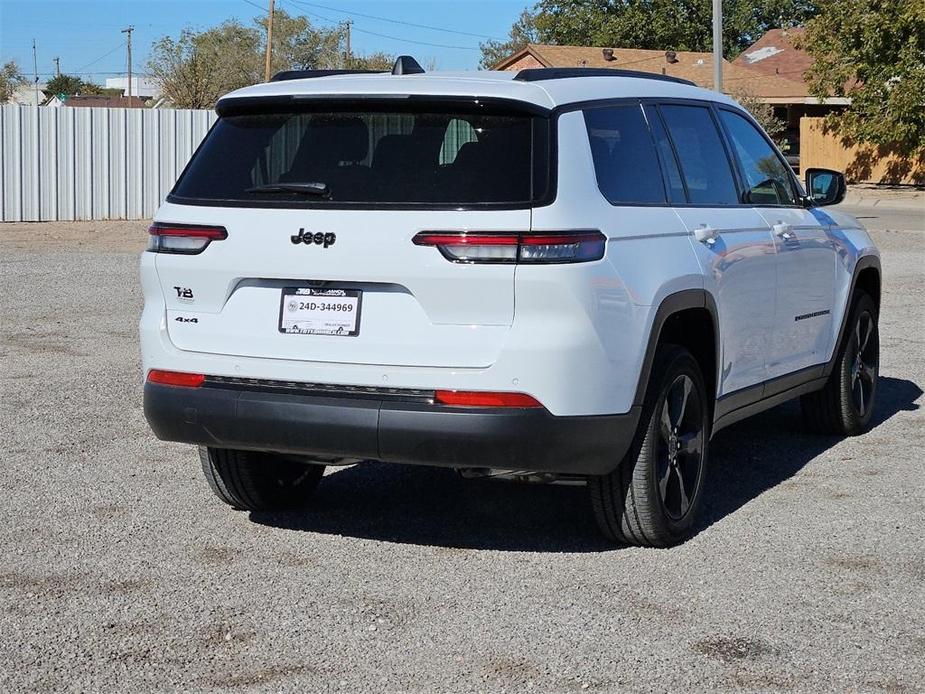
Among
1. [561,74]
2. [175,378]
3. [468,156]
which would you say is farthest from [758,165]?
[175,378]

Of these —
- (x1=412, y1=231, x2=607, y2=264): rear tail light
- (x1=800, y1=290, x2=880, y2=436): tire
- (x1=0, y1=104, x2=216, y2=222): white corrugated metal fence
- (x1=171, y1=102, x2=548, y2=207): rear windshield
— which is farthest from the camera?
(x1=0, y1=104, x2=216, y2=222): white corrugated metal fence

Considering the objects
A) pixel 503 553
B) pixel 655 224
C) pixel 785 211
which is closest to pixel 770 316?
pixel 785 211

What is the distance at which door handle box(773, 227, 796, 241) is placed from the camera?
22.8 ft

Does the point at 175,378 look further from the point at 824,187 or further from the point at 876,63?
the point at 876,63

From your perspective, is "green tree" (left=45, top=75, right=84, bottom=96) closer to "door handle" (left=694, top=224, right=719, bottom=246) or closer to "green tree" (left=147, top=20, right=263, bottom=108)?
"green tree" (left=147, top=20, right=263, bottom=108)

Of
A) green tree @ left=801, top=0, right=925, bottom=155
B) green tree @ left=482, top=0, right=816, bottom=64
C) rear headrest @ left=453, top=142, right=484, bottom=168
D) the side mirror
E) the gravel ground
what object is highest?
green tree @ left=482, top=0, right=816, bottom=64

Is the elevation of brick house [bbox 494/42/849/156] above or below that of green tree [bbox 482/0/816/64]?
below

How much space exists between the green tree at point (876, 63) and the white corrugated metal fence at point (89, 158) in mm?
20784

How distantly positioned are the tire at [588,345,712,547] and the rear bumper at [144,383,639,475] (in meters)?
0.27

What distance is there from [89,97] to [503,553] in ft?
303

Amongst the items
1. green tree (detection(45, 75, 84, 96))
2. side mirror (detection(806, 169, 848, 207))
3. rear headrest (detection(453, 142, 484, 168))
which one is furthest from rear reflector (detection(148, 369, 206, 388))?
green tree (detection(45, 75, 84, 96))

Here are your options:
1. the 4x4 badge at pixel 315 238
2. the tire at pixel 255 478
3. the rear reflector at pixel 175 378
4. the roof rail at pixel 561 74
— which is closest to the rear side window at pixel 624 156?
the roof rail at pixel 561 74

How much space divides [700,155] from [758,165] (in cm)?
76

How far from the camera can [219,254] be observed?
5.48 metres
